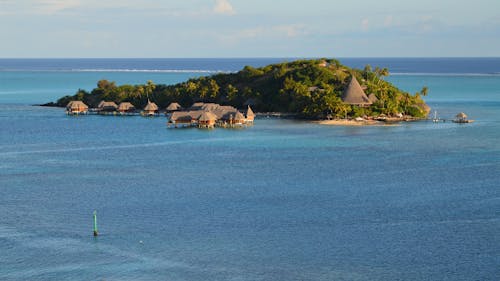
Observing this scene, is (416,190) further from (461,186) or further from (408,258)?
(408,258)

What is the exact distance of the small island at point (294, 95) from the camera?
71938 millimetres

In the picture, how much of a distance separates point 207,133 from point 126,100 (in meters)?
26.5

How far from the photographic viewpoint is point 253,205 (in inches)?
1377

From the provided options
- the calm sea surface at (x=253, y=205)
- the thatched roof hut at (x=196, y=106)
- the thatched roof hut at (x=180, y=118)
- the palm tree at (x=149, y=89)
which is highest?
the palm tree at (x=149, y=89)

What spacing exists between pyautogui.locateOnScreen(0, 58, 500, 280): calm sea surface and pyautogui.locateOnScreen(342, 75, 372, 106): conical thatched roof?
445 inches

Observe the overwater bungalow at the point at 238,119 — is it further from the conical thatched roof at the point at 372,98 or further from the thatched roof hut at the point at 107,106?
the thatched roof hut at the point at 107,106

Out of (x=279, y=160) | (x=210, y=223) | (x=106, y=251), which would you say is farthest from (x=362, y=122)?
(x=106, y=251)

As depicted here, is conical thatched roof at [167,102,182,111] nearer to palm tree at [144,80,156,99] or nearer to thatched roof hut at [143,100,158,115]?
thatched roof hut at [143,100,158,115]

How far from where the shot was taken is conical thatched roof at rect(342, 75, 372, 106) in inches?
2857

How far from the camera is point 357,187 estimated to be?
39.1 m

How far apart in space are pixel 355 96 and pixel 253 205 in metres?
39.9

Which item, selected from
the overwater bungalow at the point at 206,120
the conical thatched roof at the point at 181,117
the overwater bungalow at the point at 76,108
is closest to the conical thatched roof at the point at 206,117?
the overwater bungalow at the point at 206,120

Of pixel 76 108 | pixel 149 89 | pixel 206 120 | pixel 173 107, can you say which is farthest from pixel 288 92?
pixel 76 108

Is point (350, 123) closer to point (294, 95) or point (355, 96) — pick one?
point (355, 96)
